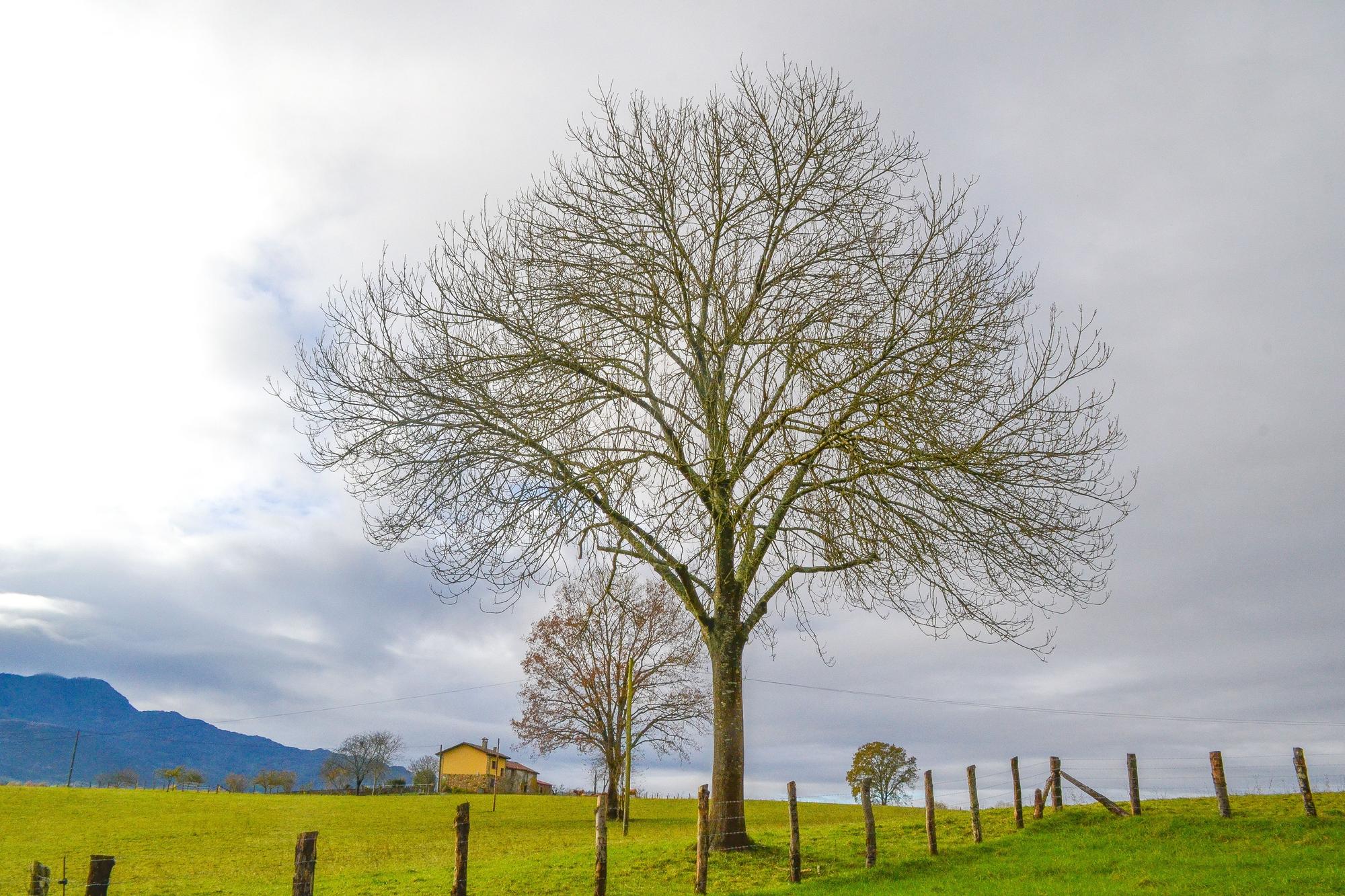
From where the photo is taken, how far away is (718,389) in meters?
16.4

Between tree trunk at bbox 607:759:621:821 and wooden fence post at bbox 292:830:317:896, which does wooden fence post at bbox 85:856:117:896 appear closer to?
wooden fence post at bbox 292:830:317:896

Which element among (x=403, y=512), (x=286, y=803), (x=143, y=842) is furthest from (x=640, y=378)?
(x=286, y=803)

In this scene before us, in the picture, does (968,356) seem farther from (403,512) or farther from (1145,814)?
(1145,814)

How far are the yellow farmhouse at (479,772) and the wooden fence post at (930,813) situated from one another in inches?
2635

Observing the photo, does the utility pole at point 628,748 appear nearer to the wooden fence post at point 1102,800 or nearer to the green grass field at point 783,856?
the green grass field at point 783,856

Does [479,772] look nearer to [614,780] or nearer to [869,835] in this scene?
[614,780]

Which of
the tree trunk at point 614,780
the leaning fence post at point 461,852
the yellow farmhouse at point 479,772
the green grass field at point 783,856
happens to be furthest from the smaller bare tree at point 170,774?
the leaning fence post at point 461,852

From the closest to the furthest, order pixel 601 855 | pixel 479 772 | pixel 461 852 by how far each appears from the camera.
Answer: pixel 461 852, pixel 601 855, pixel 479 772

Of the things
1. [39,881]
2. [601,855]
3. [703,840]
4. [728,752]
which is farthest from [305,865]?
[728,752]

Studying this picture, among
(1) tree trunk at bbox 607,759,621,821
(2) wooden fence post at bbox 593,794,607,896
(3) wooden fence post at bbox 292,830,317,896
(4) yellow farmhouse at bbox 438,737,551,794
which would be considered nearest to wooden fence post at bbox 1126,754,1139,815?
(2) wooden fence post at bbox 593,794,607,896

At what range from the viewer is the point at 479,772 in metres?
83.8

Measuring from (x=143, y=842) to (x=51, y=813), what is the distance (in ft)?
42.7

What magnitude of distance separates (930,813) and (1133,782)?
6277 millimetres

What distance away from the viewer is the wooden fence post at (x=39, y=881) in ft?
32.6
